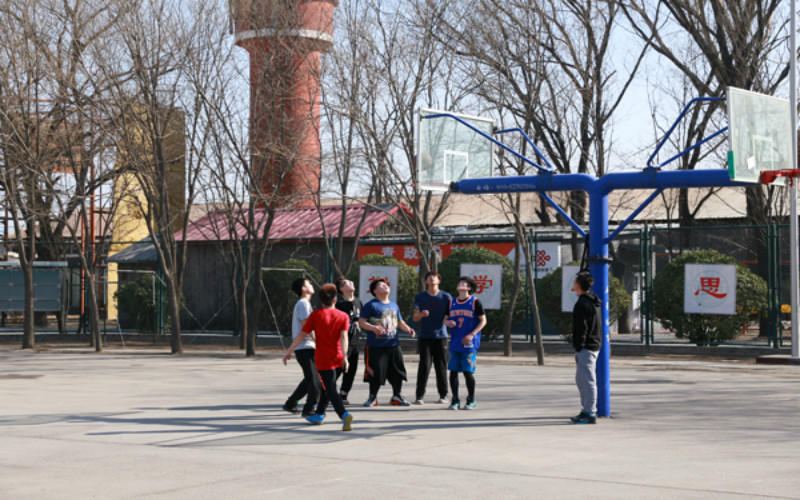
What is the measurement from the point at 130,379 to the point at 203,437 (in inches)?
310

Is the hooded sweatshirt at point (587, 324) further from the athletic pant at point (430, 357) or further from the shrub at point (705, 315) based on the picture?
the shrub at point (705, 315)

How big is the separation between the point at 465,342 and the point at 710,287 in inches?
A: 504

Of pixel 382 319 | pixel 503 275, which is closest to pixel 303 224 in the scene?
pixel 503 275

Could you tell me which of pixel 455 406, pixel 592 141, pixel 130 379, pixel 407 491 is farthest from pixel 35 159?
pixel 407 491

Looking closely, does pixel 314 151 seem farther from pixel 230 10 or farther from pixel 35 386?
pixel 35 386

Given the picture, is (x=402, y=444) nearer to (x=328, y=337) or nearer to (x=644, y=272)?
(x=328, y=337)

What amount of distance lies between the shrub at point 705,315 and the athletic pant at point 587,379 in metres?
13.2

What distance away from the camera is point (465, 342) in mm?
12891

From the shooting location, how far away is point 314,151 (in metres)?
27.2

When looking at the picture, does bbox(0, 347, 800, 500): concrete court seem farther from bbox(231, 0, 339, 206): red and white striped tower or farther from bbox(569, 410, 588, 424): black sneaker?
bbox(231, 0, 339, 206): red and white striped tower

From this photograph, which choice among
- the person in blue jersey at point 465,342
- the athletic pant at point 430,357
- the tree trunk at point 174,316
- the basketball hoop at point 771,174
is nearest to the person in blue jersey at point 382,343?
the athletic pant at point 430,357

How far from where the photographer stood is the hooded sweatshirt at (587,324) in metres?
11.7

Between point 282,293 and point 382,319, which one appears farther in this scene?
point 282,293

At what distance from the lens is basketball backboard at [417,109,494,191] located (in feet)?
52.5
